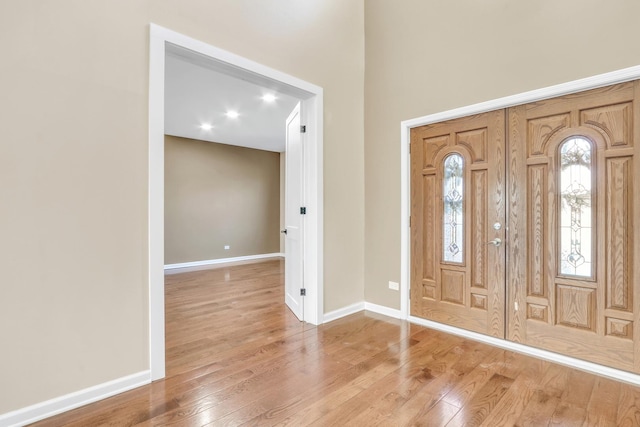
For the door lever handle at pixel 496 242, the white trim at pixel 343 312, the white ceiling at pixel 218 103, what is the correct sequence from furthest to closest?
1. the white trim at pixel 343 312
2. the white ceiling at pixel 218 103
3. the door lever handle at pixel 496 242

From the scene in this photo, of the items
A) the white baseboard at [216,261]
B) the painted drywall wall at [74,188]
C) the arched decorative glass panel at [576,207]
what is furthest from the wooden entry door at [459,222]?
the white baseboard at [216,261]

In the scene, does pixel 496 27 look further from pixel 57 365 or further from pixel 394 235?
pixel 57 365

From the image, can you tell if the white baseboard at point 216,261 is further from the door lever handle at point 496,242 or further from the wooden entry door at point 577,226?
the wooden entry door at point 577,226

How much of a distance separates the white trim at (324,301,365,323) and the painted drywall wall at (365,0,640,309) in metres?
0.14

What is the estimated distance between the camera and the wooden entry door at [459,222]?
8.78 ft

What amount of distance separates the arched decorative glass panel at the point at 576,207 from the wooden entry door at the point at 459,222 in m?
0.41

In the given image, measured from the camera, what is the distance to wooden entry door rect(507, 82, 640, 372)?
2098mm

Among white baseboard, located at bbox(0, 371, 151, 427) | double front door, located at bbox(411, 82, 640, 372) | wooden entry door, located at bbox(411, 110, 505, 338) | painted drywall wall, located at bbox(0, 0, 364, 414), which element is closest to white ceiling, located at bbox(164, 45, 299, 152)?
painted drywall wall, located at bbox(0, 0, 364, 414)

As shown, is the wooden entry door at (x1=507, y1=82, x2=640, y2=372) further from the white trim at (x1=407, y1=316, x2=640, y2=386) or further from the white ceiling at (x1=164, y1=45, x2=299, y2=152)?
the white ceiling at (x1=164, y1=45, x2=299, y2=152)

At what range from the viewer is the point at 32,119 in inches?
66.2

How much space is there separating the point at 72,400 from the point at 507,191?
11.1 feet

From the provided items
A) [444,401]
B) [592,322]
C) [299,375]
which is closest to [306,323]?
[299,375]

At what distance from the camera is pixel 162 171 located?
6.97 feet

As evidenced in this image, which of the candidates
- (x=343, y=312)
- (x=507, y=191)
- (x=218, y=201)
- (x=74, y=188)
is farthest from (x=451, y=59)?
(x=218, y=201)
